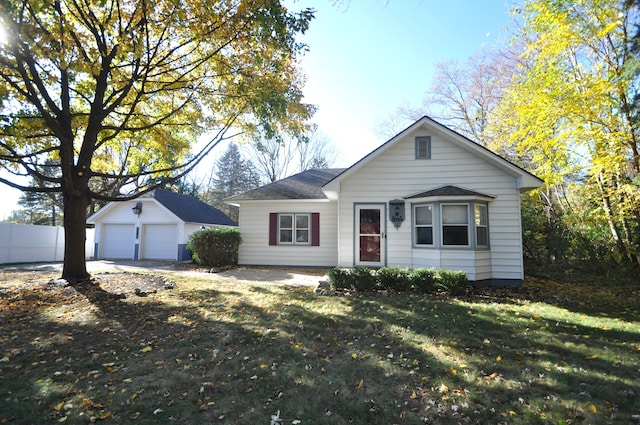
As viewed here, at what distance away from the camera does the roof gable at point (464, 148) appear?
31.7ft

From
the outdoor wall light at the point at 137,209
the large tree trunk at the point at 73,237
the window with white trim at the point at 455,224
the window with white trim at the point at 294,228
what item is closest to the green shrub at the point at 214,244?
the window with white trim at the point at 294,228

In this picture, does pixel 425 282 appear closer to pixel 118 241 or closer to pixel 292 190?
pixel 292 190

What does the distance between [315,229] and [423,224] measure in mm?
4912

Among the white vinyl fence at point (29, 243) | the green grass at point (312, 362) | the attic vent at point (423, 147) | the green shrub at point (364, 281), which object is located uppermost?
the attic vent at point (423, 147)

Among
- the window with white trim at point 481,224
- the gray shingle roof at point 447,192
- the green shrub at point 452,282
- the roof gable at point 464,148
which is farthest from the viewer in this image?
the window with white trim at point 481,224

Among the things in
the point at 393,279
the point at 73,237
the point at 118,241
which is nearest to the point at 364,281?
the point at 393,279

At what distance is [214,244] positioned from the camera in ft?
45.2

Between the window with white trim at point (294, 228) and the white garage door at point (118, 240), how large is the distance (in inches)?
378

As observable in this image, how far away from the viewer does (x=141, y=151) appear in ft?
41.1

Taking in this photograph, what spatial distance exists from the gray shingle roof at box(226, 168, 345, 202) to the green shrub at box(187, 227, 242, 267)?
164 centimetres

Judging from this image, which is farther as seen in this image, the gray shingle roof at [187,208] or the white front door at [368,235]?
the gray shingle roof at [187,208]

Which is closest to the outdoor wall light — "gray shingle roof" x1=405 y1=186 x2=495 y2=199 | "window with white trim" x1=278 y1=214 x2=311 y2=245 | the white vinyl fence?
the white vinyl fence

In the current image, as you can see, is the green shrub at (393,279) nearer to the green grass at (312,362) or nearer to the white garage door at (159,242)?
the green grass at (312,362)

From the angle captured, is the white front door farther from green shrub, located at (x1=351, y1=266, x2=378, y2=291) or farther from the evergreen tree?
the evergreen tree
